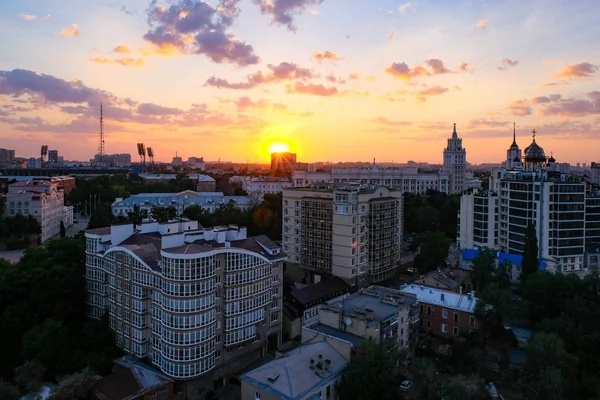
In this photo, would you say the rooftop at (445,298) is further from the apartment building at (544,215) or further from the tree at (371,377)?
the apartment building at (544,215)

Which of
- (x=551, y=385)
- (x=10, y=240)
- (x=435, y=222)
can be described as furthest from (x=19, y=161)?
(x=551, y=385)

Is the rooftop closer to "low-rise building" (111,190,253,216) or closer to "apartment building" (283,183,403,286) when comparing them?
"apartment building" (283,183,403,286)

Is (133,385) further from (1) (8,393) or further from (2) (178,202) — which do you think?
(2) (178,202)

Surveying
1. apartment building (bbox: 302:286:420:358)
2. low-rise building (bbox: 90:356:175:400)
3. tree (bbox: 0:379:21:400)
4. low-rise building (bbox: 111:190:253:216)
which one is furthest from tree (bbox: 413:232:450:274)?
low-rise building (bbox: 111:190:253:216)

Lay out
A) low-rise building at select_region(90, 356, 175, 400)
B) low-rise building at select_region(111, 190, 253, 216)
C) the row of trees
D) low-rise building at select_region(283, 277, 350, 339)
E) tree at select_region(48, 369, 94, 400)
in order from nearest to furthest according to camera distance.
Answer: tree at select_region(48, 369, 94, 400), low-rise building at select_region(90, 356, 175, 400), the row of trees, low-rise building at select_region(283, 277, 350, 339), low-rise building at select_region(111, 190, 253, 216)

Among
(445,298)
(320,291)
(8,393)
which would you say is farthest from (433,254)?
(8,393)
